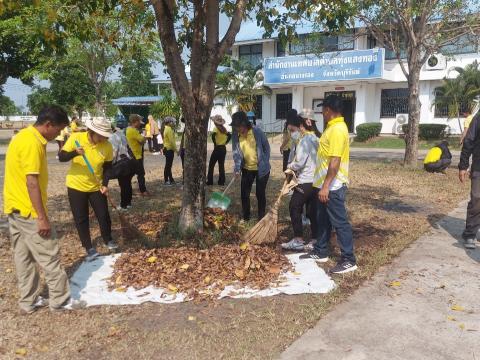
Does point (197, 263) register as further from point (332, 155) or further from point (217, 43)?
point (217, 43)

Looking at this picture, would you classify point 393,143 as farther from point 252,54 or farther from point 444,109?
point 252,54

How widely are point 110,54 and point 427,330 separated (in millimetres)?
22813

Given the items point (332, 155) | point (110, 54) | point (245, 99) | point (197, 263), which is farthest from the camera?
point (245, 99)

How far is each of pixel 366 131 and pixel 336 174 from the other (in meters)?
21.2

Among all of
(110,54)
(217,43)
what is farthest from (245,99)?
(217,43)

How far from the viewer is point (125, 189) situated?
7895 millimetres

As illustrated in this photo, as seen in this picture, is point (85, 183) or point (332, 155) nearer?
point (332, 155)

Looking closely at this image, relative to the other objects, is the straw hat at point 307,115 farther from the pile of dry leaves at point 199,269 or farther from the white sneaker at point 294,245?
the pile of dry leaves at point 199,269

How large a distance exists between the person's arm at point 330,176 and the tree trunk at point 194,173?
71.1 inches

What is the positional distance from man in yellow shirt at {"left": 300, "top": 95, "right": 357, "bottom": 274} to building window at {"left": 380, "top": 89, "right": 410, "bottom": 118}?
891 inches

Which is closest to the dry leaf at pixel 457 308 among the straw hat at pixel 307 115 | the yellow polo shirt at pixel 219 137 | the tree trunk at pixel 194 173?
the straw hat at pixel 307 115

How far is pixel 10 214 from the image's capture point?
382 centimetres

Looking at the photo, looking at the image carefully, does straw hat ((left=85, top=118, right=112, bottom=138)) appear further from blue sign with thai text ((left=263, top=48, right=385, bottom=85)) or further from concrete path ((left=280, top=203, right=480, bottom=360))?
blue sign with thai text ((left=263, top=48, right=385, bottom=85))

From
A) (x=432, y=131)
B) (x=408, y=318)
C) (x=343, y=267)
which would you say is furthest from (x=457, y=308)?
(x=432, y=131)
